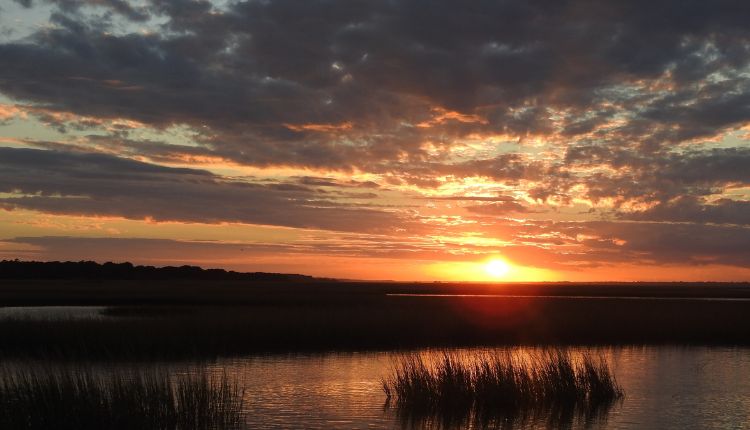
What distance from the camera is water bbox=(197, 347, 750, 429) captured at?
1812cm

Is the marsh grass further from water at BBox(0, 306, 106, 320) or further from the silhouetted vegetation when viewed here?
water at BBox(0, 306, 106, 320)

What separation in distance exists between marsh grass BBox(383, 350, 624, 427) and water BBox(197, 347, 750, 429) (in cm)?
60

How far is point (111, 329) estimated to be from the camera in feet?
107

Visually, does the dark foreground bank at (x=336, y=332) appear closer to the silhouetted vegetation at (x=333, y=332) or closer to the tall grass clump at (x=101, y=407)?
the silhouetted vegetation at (x=333, y=332)

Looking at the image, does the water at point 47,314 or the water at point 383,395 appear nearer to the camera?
the water at point 383,395

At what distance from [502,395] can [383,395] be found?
3.56 meters

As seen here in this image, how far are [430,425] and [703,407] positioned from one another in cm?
811

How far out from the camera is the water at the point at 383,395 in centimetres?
1812

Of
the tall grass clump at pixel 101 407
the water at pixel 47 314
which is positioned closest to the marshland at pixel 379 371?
the tall grass clump at pixel 101 407

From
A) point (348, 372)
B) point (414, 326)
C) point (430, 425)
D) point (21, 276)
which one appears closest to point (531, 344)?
point (414, 326)

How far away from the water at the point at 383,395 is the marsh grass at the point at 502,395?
1.97ft

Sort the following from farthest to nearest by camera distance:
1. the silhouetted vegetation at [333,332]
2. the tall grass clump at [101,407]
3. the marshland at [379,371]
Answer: the silhouetted vegetation at [333,332] < the marshland at [379,371] < the tall grass clump at [101,407]

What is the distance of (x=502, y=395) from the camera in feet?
65.9

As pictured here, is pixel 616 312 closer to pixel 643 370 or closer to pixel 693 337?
pixel 693 337
